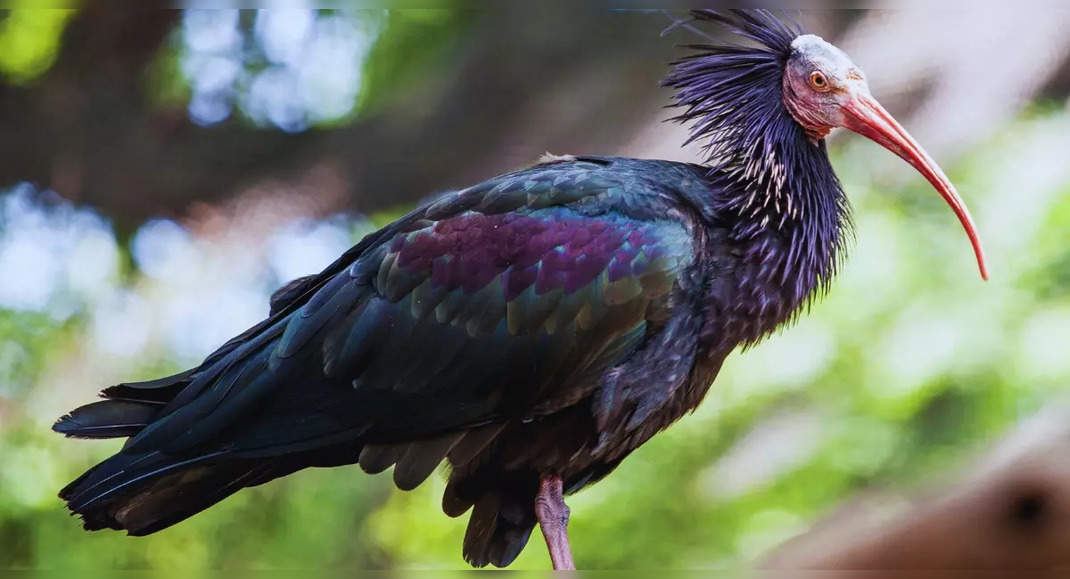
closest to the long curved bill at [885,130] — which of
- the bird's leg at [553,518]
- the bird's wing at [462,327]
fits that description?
the bird's wing at [462,327]

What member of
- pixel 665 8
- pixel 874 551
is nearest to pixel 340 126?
pixel 665 8

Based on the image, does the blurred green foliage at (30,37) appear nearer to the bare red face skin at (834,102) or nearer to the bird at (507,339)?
the bird at (507,339)

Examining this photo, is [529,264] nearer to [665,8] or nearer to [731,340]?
[731,340]

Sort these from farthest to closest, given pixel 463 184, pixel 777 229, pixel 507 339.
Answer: pixel 463 184 → pixel 777 229 → pixel 507 339

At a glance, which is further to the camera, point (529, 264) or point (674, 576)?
point (674, 576)

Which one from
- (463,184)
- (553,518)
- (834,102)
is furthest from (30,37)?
(834,102)

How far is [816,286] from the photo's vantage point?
2631 mm

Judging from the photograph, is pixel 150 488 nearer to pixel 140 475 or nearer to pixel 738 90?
pixel 140 475

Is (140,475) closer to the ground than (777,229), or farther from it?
closer to the ground

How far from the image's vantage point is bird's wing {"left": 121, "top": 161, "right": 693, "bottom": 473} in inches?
93.4

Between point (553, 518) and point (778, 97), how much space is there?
1.02 m

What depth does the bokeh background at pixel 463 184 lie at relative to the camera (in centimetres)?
457

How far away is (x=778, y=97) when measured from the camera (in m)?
2.67

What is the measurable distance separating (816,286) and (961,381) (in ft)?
7.12
